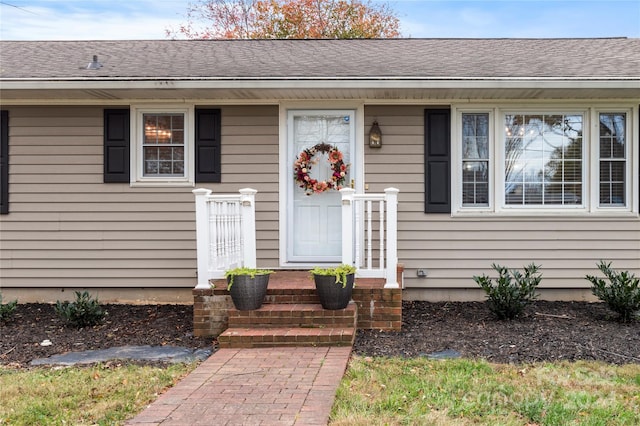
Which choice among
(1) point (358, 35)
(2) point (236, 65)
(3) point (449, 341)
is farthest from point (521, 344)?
(1) point (358, 35)

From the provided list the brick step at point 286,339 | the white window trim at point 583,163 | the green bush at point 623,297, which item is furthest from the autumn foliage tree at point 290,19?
the brick step at point 286,339

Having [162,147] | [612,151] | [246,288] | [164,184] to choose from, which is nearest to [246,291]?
[246,288]

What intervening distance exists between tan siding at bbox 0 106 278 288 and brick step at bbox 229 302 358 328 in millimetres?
1777

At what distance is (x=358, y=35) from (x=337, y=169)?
43.4 feet

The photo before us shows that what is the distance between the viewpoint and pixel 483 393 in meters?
3.46

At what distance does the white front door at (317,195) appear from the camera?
665cm

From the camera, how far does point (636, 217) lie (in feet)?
21.4

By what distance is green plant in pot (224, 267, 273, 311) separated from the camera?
4910 millimetres

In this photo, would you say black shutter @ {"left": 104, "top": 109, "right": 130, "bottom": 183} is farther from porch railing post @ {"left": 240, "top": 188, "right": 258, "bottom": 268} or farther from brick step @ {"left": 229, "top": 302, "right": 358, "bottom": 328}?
brick step @ {"left": 229, "top": 302, "right": 358, "bottom": 328}

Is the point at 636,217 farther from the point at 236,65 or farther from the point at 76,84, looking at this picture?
the point at 76,84

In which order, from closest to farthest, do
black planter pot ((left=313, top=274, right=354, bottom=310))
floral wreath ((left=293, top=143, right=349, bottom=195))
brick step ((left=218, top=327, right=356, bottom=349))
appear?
brick step ((left=218, top=327, right=356, bottom=349))
black planter pot ((left=313, top=274, right=354, bottom=310))
floral wreath ((left=293, top=143, right=349, bottom=195))

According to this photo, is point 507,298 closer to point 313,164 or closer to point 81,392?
point 313,164

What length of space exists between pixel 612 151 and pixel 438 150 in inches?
83.3

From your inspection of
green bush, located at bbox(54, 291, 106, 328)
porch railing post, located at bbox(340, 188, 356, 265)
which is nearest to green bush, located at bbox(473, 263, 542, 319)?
porch railing post, located at bbox(340, 188, 356, 265)
